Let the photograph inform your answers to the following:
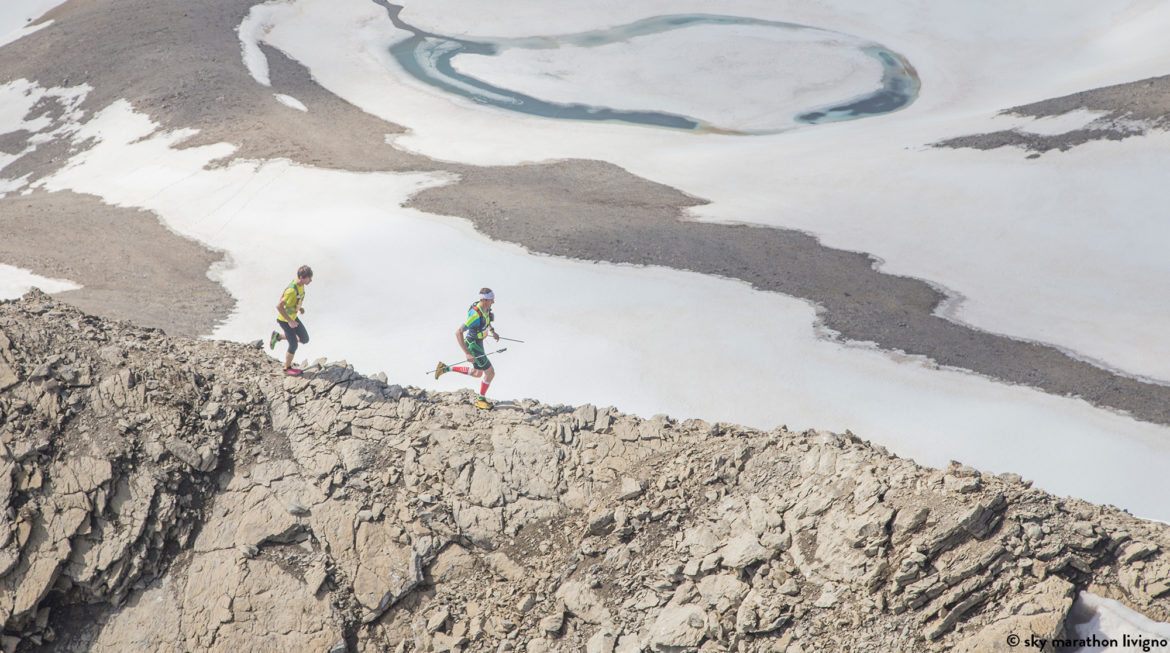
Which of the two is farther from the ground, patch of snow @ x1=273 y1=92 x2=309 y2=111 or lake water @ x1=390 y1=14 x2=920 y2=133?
lake water @ x1=390 y1=14 x2=920 y2=133

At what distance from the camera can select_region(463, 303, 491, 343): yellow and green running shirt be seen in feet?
49.5

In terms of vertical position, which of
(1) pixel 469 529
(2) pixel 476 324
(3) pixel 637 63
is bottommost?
(1) pixel 469 529

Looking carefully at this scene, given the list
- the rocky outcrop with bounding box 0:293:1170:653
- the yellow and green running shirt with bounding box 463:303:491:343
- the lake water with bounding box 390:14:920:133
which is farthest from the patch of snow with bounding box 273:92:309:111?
the yellow and green running shirt with bounding box 463:303:491:343

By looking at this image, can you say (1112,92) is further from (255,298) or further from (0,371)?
(0,371)

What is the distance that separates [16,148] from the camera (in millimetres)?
40562

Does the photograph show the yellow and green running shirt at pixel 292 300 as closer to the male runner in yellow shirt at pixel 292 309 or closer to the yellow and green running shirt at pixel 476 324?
the male runner in yellow shirt at pixel 292 309

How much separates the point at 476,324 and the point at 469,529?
14.8 feet

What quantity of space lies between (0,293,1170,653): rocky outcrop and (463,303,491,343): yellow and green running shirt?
73.7 inches

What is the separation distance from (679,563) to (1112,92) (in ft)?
128

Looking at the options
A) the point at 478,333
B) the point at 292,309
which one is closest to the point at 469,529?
the point at 478,333

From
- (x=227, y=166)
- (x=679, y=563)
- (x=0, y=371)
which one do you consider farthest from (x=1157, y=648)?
(x=227, y=166)

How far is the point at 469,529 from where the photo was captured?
1209 cm

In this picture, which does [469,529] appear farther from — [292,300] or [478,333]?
[292,300]

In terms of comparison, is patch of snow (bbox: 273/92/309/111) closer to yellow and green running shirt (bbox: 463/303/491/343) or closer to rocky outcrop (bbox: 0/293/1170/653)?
rocky outcrop (bbox: 0/293/1170/653)
